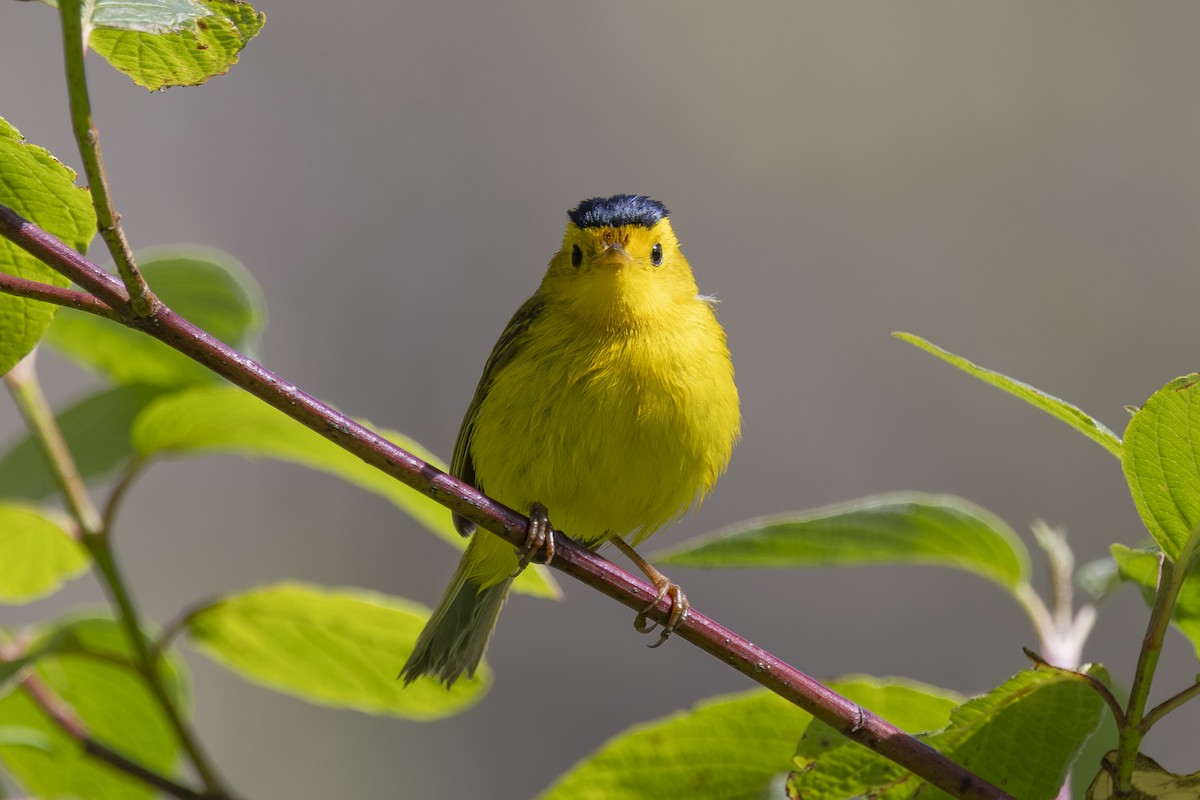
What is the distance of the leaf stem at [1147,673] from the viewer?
1379mm

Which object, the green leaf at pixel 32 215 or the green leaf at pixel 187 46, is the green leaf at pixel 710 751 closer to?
the green leaf at pixel 32 215

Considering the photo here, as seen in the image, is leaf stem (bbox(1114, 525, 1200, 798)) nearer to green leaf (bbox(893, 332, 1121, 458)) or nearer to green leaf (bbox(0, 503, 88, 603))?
green leaf (bbox(893, 332, 1121, 458))

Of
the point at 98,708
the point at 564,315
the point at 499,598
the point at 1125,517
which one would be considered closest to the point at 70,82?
the point at 98,708

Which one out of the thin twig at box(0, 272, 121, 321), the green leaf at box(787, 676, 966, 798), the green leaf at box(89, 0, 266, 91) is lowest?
the green leaf at box(787, 676, 966, 798)

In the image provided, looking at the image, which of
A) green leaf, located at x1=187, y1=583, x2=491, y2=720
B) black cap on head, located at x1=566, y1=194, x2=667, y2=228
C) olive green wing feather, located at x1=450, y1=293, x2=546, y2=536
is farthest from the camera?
black cap on head, located at x1=566, y1=194, x2=667, y2=228

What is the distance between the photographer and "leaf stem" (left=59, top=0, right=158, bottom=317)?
3.51ft

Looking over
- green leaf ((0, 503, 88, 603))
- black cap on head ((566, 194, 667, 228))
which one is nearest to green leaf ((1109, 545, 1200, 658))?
green leaf ((0, 503, 88, 603))

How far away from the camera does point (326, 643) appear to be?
2029mm

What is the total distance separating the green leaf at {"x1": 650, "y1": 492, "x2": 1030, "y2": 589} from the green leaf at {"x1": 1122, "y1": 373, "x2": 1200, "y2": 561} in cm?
35

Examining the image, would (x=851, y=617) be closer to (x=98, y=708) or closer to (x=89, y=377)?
(x=89, y=377)

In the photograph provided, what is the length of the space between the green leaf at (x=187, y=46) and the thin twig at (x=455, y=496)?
10.9 inches

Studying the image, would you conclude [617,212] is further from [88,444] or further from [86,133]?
[86,133]

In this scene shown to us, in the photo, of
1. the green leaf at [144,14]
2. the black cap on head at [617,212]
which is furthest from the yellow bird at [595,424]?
the green leaf at [144,14]

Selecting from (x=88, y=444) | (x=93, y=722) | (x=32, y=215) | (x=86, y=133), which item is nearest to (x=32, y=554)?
(x=88, y=444)
